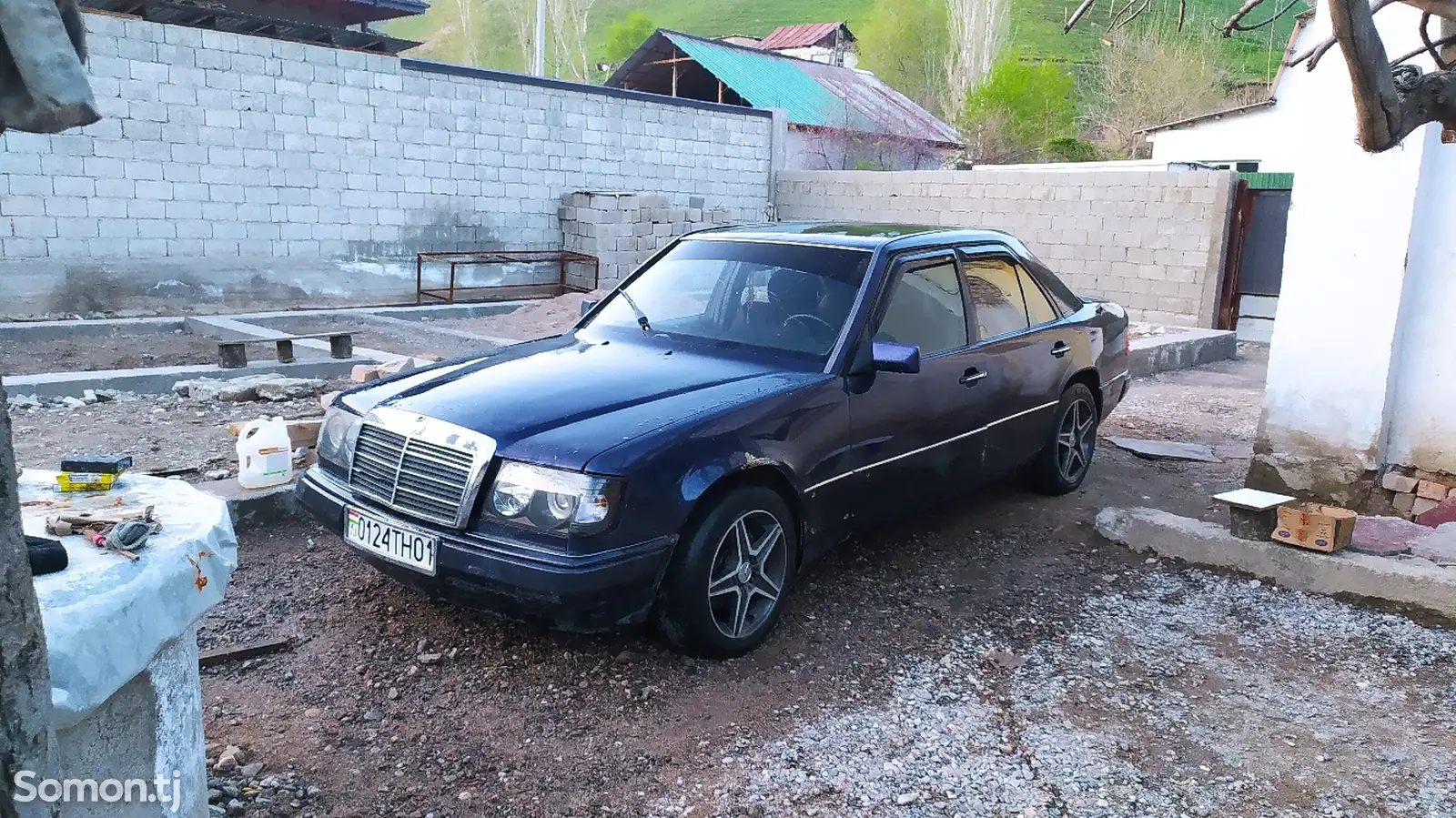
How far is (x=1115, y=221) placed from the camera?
43.7 feet

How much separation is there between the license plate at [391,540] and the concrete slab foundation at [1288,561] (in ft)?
11.2

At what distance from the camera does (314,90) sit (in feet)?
42.3

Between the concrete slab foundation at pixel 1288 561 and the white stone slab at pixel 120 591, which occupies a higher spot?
the white stone slab at pixel 120 591

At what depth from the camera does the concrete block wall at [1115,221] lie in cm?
1262

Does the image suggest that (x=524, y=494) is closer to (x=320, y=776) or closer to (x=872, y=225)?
(x=320, y=776)

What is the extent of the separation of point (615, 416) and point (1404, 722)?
9.33 feet

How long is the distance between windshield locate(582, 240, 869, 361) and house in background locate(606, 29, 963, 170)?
22.0 metres

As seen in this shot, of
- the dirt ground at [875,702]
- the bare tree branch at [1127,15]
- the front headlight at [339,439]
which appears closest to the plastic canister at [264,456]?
the dirt ground at [875,702]

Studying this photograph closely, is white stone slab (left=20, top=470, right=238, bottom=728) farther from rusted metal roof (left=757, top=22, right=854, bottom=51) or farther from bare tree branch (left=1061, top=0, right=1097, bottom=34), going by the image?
rusted metal roof (left=757, top=22, right=854, bottom=51)

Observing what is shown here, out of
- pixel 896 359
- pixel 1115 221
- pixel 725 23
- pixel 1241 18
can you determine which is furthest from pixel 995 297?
pixel 725 23

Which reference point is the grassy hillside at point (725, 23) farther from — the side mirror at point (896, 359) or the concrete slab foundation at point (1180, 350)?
the side mirror at point (896, 359)

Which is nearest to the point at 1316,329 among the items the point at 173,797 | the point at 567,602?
the point at 567,602

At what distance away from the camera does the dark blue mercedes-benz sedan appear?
3211 millimetres

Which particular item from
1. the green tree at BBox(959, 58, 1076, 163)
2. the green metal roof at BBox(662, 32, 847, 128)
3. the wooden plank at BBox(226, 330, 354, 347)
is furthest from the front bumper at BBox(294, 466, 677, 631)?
the green tree at BBox(959, 58, 1076, 163)
